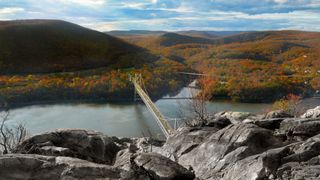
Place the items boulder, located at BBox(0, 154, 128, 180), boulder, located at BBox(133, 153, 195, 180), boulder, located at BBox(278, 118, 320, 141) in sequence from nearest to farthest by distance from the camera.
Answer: boulder, located at BBox(0, 154, 128, 180)
boulder, located at BBox(133, 153, 195, 180)
boulder, located at BBox(278, 118, 320, 141)

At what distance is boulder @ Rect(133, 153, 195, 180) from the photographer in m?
8.32

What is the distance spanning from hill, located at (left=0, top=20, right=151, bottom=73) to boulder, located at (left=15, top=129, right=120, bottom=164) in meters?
86.4

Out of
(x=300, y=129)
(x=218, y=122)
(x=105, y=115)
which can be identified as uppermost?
(x=300, y=129)

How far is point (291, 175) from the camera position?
7953 millimetres

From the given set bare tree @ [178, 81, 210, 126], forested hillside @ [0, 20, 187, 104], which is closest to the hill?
forested hillside @ [0, 20, 187, 104]

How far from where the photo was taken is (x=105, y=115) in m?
50.6

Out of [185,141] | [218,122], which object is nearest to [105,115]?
[218,122]

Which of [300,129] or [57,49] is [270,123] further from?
[57,49]

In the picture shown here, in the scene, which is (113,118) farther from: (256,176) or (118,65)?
(118,65)

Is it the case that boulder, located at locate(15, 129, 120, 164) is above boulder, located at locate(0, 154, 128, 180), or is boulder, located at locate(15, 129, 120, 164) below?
below

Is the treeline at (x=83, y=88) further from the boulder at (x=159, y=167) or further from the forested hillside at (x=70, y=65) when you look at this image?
the boulder at (x=159, y=167)

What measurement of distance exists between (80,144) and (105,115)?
3867cm

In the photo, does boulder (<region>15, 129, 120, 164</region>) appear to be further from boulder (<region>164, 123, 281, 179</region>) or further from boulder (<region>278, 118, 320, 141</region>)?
boulder (<region>278, 118, 320, 141</region>)

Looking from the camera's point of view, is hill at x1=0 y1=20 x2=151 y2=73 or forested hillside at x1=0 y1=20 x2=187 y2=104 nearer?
forested hillside at x1=0 y1=20 x2=187 y2=104
